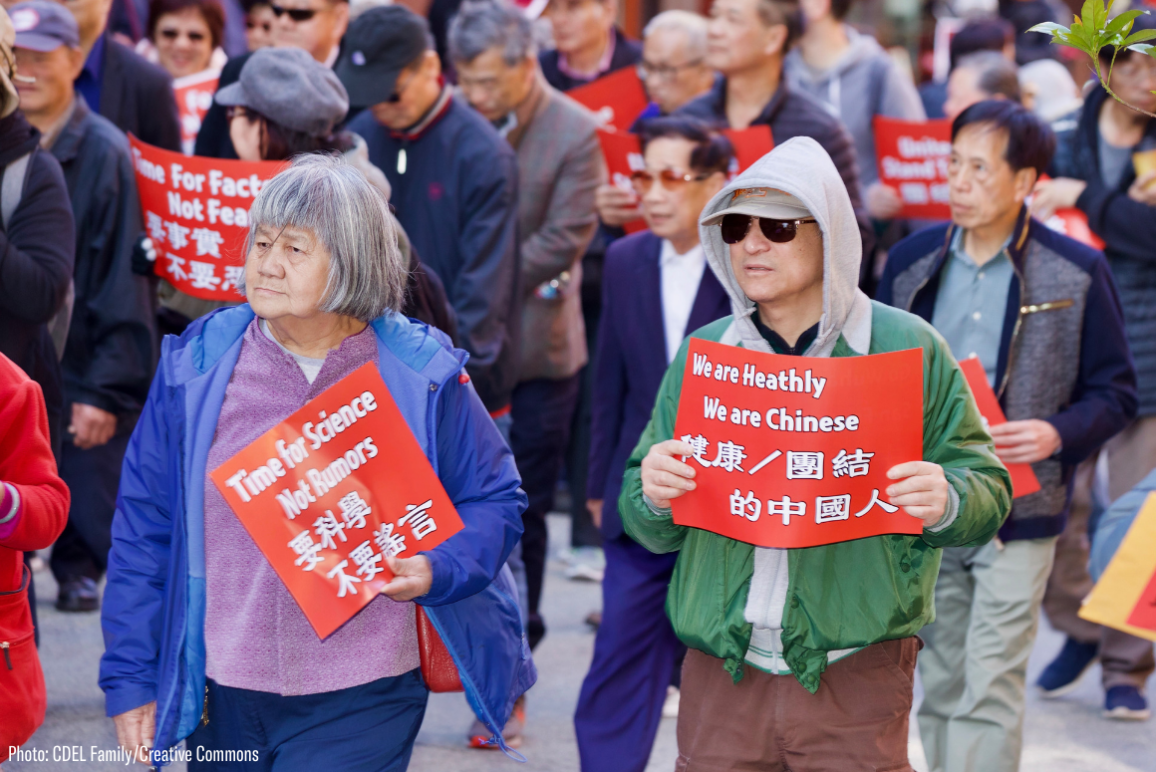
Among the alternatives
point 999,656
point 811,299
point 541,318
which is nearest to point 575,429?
point 541,318

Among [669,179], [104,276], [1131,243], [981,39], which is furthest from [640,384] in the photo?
[981,39]

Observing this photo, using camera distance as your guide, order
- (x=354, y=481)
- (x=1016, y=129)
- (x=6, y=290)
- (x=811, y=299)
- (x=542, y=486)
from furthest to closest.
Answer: (x=542, y=486) < (x=1016, y=129) < (x=6, y=290) < (x=811, y=299) < (x=354, y=481)

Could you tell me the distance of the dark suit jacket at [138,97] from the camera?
21.4ft

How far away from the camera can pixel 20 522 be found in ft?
10.5

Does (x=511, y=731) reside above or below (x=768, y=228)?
below

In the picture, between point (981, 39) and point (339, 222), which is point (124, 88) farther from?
point (981, 39)

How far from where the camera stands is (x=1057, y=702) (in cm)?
621

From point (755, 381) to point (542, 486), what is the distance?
10.0 ft

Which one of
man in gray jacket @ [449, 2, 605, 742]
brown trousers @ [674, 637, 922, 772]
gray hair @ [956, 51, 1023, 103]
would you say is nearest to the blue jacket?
brown trousers @ [674, 637, 922, 772]

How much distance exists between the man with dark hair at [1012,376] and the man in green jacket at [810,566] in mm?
1415

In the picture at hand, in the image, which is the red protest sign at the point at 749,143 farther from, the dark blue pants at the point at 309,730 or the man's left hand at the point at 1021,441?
the dark blue pants at the point at 309,730

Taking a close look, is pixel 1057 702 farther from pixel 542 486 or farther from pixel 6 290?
pixel 6 290

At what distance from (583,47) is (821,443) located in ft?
18.1

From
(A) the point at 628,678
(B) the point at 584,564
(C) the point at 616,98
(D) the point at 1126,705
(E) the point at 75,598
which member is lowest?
(B) the point at 584,564
